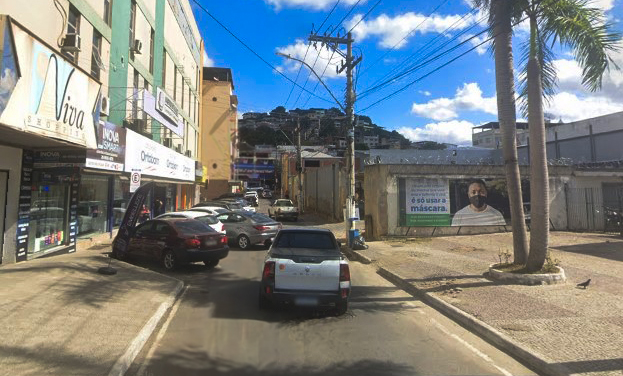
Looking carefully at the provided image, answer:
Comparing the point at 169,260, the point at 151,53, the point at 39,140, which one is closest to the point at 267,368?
the point at 169,260

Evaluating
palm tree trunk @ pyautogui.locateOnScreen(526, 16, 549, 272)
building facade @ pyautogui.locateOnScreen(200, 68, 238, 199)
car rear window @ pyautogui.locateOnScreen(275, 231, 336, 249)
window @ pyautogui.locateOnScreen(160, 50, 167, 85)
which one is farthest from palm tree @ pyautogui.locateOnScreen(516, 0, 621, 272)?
building facade @ pyautogui.locateOnScreen(200, 68, 238, 199)

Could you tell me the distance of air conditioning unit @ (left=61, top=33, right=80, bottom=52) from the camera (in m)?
12.3

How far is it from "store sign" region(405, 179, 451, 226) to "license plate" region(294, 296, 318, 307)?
544 inches

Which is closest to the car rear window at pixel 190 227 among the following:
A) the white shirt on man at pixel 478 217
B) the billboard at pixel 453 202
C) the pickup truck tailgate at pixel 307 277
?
the pickup truck tailgate at pixel 307 277

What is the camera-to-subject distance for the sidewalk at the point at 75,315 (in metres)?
4.93

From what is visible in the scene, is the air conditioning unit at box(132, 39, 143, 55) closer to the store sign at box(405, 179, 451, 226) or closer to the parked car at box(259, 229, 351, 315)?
the store sign at box(405, 179, 451, 226)

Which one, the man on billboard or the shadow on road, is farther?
Result: the man on billboard

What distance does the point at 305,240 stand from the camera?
8367 mm

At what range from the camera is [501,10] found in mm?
10391

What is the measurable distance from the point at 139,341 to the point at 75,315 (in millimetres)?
1558

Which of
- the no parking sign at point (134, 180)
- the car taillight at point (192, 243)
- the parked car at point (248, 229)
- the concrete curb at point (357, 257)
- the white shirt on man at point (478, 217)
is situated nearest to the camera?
the car taillight at point (192, 243)

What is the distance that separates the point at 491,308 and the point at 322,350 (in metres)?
3.58

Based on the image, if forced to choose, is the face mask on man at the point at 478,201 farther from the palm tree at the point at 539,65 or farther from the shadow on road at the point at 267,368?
the shadow on road at the point at 267,368

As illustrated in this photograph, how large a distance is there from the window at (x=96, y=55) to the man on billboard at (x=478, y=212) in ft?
52.9
